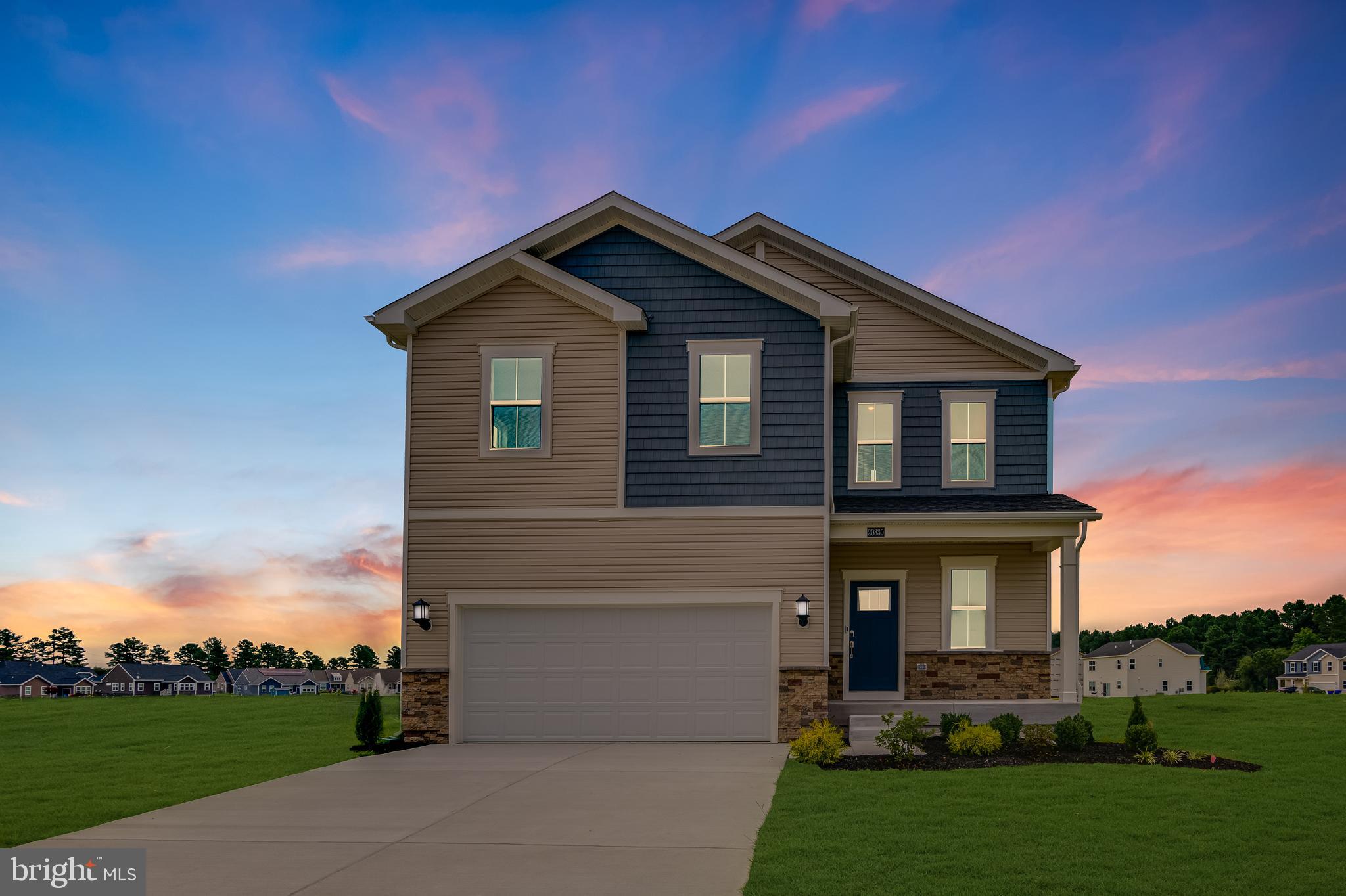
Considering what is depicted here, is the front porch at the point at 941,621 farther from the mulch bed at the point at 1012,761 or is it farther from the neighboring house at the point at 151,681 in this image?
the neighboring house at the point at 151,681

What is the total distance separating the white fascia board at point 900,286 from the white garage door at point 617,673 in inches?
272

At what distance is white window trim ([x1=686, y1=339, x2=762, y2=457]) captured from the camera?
16.5m

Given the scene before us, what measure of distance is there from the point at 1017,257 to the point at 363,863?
58.0 feet

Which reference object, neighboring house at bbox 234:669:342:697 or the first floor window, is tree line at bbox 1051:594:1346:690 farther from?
the first floor window

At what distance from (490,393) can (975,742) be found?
8.67 metres

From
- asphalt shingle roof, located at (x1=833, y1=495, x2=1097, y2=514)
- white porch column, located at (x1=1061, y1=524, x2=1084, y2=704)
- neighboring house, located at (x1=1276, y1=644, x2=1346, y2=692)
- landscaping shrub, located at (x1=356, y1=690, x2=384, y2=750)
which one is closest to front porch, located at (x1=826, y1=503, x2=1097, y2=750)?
asphalt shingle roof, located at (x1=833, y1=495, x2=1097, y2=514)

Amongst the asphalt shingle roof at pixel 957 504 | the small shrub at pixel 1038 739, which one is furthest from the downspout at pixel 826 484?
the small shrub at pixel 1038 739

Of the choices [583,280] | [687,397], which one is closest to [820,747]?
[687,397]

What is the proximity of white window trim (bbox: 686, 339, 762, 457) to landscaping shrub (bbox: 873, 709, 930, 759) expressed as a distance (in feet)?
15.1

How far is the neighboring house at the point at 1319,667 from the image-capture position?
66.2 metres

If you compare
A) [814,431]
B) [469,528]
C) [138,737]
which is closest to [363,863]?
[469,528]

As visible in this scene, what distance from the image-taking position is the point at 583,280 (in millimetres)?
16844

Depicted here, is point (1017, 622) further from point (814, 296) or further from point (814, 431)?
point (814, 296)

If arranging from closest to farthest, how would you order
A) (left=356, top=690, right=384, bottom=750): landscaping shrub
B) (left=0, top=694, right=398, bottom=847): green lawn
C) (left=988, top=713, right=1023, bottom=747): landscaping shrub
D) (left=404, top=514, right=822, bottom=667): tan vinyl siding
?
(left=0, top=694, right=398, bottom=847): green lawn
(left=988, top=713, right=1023, bottom=747): landscaping shrub
(left=356, top=690, right=384, bottom=750): landscaping shrub
(left=404, top=514, right=822, bottom=667): tan vinyl siding
